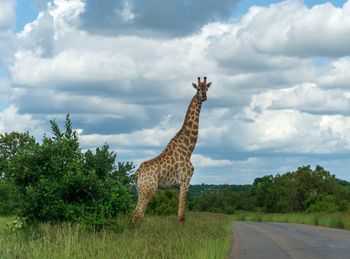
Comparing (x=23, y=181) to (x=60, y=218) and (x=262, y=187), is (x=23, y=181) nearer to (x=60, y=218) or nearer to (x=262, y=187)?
(x=60, y=218)

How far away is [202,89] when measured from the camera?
76.5 ft

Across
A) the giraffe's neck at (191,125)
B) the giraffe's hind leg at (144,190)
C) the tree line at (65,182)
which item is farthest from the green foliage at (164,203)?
the tree line at (65,182)

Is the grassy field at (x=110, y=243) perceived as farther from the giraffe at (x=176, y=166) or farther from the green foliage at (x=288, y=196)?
the green foliage at (x=288, y=196)

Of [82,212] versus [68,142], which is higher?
[68,142]

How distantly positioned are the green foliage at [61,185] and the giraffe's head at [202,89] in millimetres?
4901

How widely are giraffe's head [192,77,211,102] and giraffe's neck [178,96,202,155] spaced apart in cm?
29

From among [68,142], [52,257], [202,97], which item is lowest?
[52,257]

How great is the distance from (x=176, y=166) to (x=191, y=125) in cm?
185

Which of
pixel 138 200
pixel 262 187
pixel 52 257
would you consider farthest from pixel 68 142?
pixel 262 187

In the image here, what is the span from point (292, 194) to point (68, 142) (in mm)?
78441

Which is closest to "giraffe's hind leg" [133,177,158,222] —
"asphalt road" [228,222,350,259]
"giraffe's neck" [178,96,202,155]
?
"giraffe's neck" [178,96,202,155]

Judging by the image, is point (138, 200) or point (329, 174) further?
point (329, 174)

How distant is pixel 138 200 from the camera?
22.4 meters

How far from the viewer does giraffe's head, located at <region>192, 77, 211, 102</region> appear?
75.6ft
